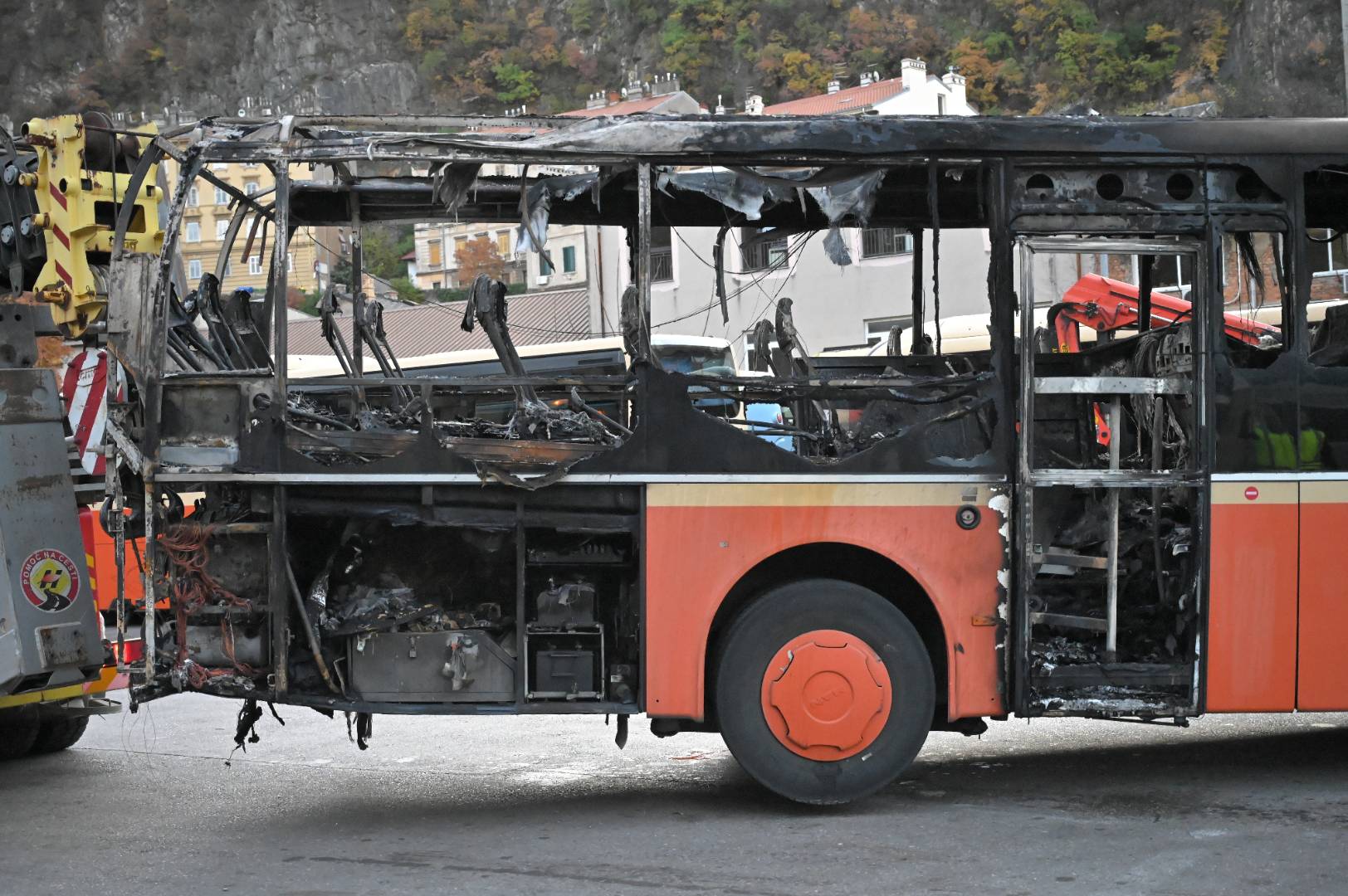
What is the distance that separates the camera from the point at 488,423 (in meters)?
7.08

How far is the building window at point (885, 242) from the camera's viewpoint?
831 centimetres

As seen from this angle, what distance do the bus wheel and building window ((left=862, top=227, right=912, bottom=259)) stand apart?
8.39ft

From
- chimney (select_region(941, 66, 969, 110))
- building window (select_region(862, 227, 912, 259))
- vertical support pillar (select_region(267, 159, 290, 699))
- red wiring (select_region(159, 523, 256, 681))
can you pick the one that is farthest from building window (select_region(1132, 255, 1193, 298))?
chimney (select_region(941, 66, 969, 110))

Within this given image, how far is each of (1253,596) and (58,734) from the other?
7.01m

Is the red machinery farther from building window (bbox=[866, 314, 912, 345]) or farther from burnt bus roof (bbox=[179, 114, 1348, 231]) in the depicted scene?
building window (bbox=[866, 314, 912, 345])

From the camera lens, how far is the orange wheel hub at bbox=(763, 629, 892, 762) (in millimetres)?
6469

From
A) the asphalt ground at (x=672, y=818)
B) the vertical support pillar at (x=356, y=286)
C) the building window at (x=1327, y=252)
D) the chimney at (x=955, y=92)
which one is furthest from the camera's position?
the chimney at (x=955, y=92)

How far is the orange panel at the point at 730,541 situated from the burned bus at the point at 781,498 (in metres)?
0.01

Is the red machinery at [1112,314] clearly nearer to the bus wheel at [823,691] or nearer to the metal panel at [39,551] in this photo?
the bus wheel at [823,691]

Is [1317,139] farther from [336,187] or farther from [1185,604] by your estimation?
[336,187]

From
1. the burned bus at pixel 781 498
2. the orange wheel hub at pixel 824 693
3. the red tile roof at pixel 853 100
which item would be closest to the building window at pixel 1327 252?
the burned bus at pixel 781 498

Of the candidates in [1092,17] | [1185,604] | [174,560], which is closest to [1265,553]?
[1185,604]

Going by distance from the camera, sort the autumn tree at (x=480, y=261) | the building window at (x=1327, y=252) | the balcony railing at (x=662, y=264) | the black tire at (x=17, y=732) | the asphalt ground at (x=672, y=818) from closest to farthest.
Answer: the asphalt ground at (x=672, y=818), the balcony railing at (x=662, y=264), the building window at (x=1327, y=252), the autumn tree at (x=480, y=261), the black tire at (x=17, y=732)

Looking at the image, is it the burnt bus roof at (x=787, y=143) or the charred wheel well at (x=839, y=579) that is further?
the charred wheel well at (x=839, y=579)
